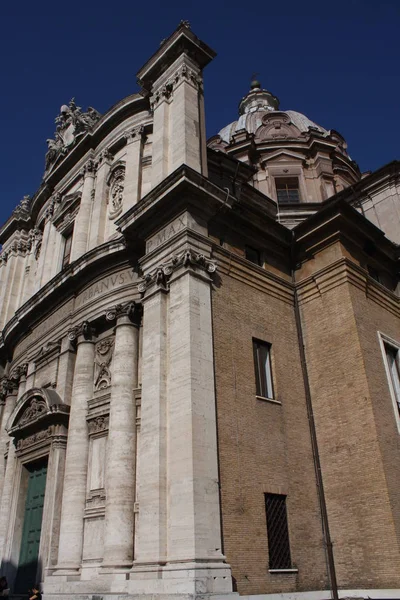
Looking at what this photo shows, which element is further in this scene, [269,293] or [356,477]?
[269,293]

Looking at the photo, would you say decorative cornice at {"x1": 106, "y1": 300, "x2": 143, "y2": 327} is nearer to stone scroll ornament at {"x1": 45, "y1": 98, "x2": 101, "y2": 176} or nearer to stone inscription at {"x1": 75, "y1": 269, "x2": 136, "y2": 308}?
stone inscription at {"x1": 75, "y1": 269, "x2": 136, "y2": 308}

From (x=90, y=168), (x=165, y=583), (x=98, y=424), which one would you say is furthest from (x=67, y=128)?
(x=165, y=583)

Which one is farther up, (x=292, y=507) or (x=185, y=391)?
(x=185, y=391)

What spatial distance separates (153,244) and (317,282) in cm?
475

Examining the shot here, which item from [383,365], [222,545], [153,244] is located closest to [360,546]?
[222,545]

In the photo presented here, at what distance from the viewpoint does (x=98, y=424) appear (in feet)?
48.0

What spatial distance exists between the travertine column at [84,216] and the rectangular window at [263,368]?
7.71 meters

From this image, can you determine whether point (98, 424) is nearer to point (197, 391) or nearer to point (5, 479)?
point (197, 391)

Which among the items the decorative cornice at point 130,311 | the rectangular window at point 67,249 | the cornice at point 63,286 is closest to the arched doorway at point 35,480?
the decorative cornice at point 130,311

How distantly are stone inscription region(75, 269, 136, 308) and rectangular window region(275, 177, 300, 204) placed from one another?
10863mm

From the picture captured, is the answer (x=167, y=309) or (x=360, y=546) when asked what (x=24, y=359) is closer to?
(x=167, y=309)

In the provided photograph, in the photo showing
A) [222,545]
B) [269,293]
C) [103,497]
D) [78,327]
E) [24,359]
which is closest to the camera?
[222,545]

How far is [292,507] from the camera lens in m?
12.5

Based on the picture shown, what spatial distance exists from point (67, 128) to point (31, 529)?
1639 cm
